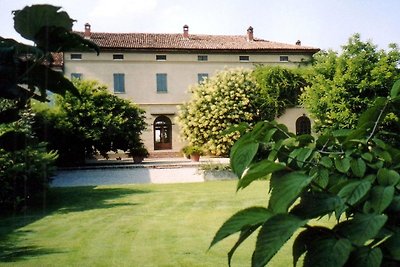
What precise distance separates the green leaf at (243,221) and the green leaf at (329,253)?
110mm

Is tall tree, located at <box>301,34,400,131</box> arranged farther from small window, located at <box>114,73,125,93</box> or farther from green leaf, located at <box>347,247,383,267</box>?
green leaf, located at <box>347,247,383,267</box>

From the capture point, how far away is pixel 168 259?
520 cm

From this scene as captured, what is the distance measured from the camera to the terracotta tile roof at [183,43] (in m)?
30.7

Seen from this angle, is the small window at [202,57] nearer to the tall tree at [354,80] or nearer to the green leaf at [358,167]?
the tall tree at [354,80]

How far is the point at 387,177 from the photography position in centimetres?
100

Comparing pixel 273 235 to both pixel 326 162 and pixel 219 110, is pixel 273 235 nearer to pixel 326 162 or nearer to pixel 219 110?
pixel 326 162

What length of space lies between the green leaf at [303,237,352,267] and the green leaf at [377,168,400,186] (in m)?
0.27

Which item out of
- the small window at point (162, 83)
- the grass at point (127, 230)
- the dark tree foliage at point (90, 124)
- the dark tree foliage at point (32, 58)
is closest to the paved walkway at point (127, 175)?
the dark tree foliage at point (90, 124)

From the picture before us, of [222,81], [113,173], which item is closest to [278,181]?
[113,173]

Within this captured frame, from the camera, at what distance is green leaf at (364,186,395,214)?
884 millimetres

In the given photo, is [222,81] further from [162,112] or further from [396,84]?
[396,84]

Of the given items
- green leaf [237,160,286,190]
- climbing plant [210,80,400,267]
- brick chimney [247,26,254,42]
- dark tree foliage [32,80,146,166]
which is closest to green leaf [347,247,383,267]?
climbing plant [210,80,400,267]

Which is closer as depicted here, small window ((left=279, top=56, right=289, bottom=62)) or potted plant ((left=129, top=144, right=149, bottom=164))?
potted plant ((left=129, top=144, right=149, bottom=164))

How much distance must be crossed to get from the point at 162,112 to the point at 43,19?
30.3m
